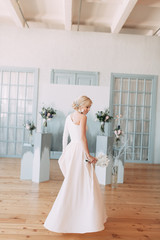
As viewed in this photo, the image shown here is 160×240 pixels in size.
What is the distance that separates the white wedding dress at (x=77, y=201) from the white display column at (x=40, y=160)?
80.4 inches

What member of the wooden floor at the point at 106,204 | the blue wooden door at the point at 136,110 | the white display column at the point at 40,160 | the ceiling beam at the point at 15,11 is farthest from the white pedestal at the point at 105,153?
the ceiling beam at the point at 15,11

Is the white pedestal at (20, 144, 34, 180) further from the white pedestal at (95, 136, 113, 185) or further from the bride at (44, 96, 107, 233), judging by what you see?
the bride at (44, 96, 107, 233)

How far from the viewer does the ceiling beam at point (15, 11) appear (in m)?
5.59

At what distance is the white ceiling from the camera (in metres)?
5.81

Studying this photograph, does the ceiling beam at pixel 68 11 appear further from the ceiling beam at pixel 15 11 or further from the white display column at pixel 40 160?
the white display column at pixel 40 160

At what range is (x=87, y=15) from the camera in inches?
269

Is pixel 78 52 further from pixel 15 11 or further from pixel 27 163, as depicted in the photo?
pixel 27 163

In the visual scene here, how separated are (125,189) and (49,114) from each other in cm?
209

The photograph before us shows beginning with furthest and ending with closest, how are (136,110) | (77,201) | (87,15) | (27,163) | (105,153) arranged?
(136,110)
(87,15)
(27,163)
(105,153)
(77,201)

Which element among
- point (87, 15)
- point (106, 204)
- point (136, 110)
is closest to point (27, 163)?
point (106, 204)

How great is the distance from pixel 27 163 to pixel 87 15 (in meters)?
4.40

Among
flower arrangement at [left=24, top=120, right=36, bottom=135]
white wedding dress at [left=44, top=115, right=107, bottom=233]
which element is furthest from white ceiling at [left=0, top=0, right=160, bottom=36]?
white wedding dress at [left=44, top=115, right=107, bottom=233]

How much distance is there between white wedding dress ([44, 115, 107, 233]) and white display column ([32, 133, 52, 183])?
2.04 m

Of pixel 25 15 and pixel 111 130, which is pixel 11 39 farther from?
pixel 111 130
